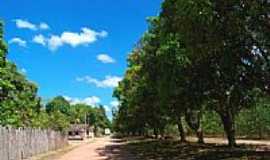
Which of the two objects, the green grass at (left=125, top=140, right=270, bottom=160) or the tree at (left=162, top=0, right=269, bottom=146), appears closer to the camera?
the tree at (left=162, top=0, right=269, bottom=146)

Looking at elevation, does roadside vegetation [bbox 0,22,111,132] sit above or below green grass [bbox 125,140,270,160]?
above

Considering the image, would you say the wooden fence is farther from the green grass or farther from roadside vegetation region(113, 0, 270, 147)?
roadside vegetation region(113, 0, 270, 147)

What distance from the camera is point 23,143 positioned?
122 feet

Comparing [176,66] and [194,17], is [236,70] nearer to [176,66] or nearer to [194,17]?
[176,66]

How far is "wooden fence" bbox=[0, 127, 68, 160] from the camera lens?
30.8 meters

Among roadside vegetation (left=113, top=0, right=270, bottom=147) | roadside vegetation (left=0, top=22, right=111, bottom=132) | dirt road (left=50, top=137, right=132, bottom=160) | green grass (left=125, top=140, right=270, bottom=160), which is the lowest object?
green grass (left=125, top=140, right=270, bottom=160)

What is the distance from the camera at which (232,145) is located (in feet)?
121

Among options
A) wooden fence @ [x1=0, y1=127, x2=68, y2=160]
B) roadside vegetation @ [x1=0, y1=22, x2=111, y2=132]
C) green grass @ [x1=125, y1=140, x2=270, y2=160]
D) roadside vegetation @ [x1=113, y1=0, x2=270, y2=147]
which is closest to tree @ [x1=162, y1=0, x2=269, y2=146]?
roadside vegetation @ [x1=113, y1=0, x2=270, y2=147]

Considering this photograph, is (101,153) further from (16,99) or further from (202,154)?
(16,99)

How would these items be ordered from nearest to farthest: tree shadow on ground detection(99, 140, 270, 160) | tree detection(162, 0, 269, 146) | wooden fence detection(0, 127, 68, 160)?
tree detection(162, 0, 269, 146), tree shadow on ground detection(99, 140, 270, 160), wooden fence detection(0, 127, 68, 160)

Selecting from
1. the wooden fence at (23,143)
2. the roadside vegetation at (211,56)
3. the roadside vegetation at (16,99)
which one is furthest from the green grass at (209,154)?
the roadside vegetation at (16,99)

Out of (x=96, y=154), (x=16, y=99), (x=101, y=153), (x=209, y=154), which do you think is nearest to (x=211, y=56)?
(x=209, y=154)

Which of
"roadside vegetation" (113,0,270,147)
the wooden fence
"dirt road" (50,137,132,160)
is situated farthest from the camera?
"dirt road" (50,137,132,160)

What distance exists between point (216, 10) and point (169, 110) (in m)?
20.5
